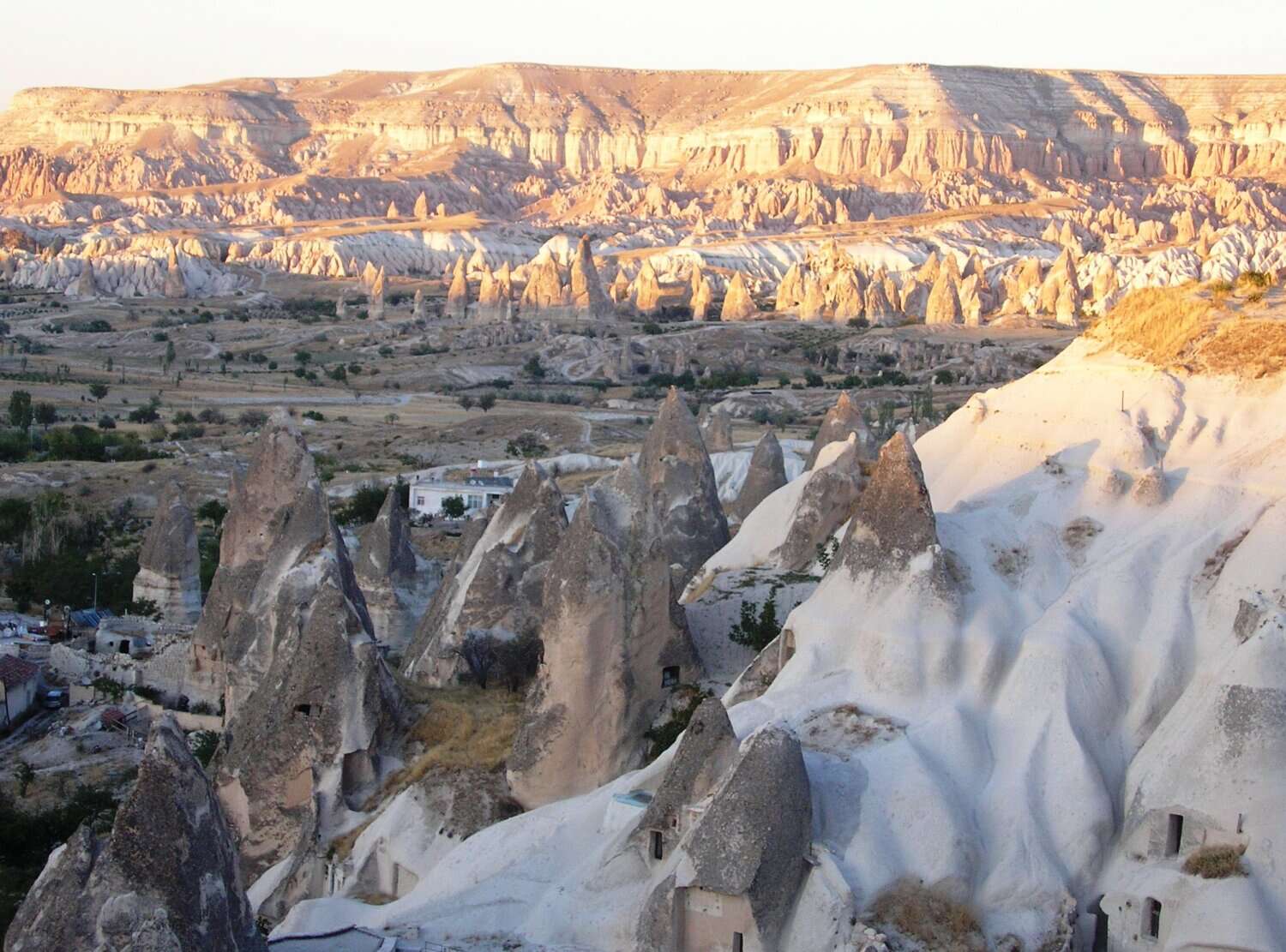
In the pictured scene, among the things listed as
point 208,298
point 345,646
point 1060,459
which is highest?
point 1060,459

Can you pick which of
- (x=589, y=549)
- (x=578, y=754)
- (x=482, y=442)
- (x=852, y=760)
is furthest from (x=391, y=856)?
(x=482, y=442)

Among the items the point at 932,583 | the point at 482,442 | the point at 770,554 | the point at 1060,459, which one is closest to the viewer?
the point at 932,583

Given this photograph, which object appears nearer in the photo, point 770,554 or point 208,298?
point 770,554

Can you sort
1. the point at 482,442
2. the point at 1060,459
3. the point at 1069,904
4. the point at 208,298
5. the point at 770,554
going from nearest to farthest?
the point at 1069,904
the point at 1060,459
the point at 770,554
the point at 482,442
the point at 208,298

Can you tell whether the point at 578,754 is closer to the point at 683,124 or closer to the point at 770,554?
the point at 770,554

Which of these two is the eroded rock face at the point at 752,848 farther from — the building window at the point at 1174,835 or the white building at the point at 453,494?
the white building at the point at 453,494

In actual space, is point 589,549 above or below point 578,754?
above

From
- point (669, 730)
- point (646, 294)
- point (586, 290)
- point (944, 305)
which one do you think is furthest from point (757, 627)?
point (646, 294)
